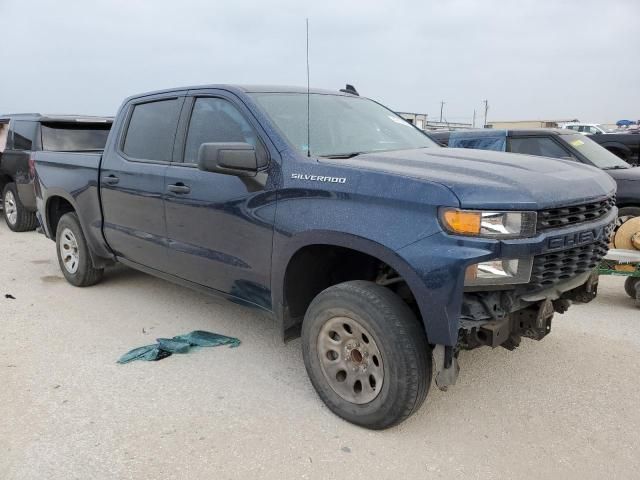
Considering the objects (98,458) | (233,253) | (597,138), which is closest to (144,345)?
(233,253)

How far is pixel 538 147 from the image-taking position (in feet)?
23.3

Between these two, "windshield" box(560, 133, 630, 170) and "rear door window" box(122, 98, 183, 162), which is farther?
"windshield" box(560, 133, 630, 170)

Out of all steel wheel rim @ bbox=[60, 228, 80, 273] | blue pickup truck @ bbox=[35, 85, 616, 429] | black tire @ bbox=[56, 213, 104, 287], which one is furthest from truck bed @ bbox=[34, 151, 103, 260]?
blue pickup truck @ bbox=[35, 85, 616, 429]

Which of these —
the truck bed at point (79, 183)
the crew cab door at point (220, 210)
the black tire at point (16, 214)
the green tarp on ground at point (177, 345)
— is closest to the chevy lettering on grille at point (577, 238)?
the crew cab door at point (220, 210)

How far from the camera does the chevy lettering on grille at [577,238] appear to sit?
259 cm

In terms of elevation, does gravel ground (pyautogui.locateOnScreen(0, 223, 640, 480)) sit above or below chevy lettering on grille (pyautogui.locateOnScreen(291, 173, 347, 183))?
below

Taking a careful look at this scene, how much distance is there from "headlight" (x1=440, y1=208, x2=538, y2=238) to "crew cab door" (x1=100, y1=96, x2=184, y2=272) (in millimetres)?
2356

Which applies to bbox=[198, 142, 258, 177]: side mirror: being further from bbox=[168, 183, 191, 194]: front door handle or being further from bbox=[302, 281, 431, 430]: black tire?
bbox=[302, 281, 431, 430]: black tire

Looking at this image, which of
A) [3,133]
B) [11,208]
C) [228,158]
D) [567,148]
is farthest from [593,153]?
[3,133]

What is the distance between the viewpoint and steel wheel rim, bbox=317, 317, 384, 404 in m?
2.82

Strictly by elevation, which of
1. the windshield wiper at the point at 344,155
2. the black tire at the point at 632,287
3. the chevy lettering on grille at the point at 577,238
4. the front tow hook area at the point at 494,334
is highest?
the windshield wiper at the point at 344,155

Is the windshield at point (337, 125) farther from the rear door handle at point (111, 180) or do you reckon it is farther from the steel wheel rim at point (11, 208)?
the steel wheel rim at point (11, 208)

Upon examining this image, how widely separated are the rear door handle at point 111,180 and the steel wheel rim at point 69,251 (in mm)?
1058

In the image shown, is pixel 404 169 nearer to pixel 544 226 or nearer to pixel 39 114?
pixel 544 226
